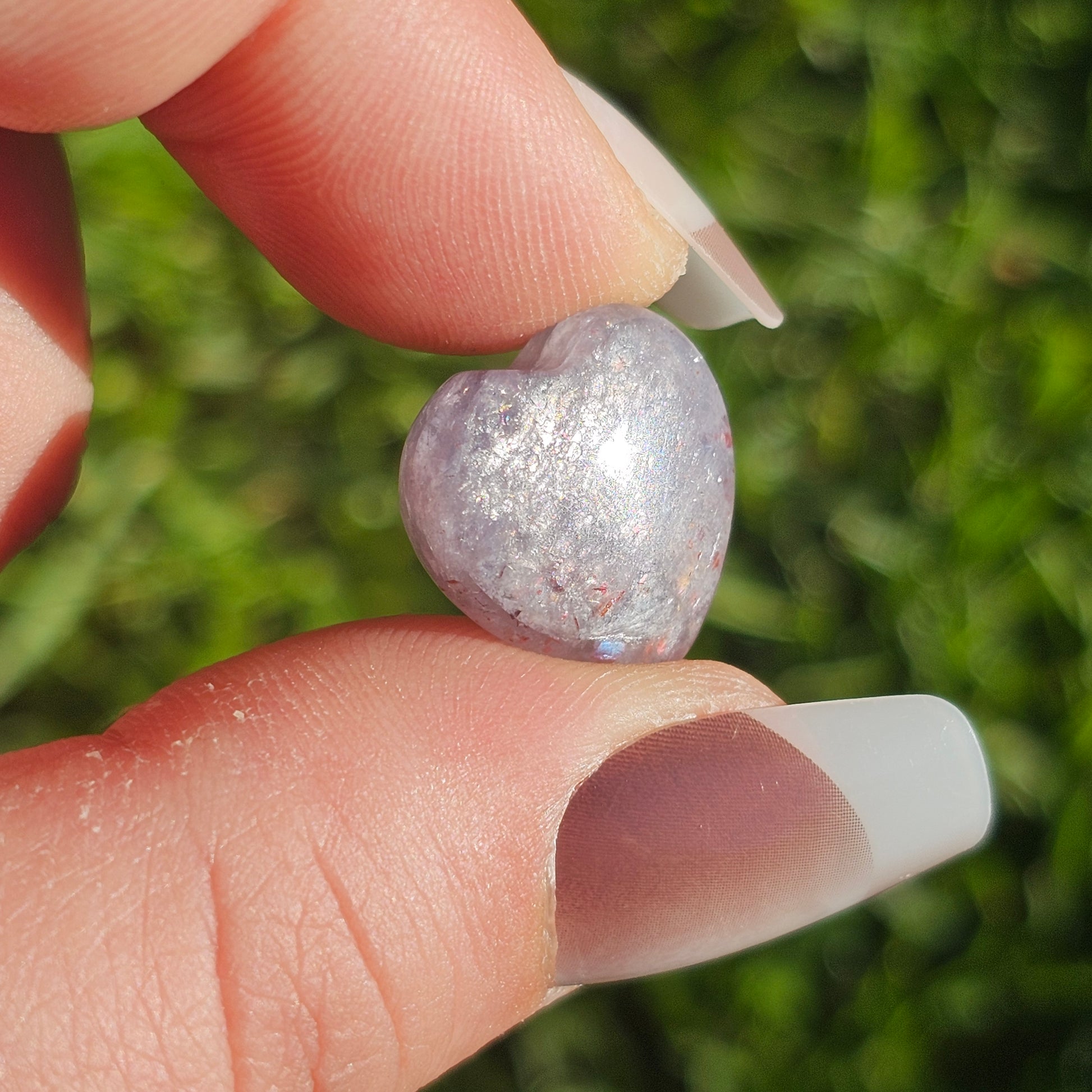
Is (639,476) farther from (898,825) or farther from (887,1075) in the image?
(887,1075)

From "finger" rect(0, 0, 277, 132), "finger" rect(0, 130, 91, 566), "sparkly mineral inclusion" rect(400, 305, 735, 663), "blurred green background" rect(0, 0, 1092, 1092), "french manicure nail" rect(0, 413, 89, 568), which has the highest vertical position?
"finger" rect(0, 0, 277, 132)

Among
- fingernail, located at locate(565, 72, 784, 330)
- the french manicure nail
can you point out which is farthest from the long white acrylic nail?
the french manicure nail

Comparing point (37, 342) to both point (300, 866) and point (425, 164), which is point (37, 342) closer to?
point (425, 164)

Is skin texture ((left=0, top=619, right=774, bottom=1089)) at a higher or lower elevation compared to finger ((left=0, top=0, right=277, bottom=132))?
lower

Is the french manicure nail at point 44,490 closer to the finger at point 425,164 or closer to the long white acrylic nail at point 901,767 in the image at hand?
the finger at point 425,164

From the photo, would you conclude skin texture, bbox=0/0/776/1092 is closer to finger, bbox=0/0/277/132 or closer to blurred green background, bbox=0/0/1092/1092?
finger, bbox=0/0/277/132

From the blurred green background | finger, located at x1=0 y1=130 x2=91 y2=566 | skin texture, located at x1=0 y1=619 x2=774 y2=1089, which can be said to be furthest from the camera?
the blurred green background

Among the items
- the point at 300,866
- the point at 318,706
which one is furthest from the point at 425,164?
the point at 300,866

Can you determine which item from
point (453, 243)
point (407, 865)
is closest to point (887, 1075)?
point (407, 865)
